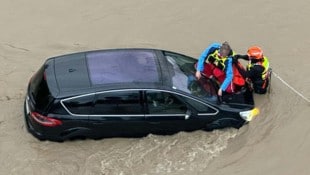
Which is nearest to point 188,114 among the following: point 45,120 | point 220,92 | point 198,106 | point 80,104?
point 198,106

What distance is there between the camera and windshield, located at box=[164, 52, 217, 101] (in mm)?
9353

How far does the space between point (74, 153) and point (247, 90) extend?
11.5ft

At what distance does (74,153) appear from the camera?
30.3 ft

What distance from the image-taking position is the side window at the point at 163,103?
896 centimetres

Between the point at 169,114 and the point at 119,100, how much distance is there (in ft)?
3.05

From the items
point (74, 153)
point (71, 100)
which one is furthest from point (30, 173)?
point (71, 100)

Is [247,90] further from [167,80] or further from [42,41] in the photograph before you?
[42,41]

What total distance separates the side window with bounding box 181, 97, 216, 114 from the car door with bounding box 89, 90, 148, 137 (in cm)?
83

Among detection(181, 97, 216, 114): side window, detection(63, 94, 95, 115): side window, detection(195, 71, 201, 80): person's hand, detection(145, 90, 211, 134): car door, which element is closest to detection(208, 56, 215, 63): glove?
detection(195, 71, 201, 80): person's hand

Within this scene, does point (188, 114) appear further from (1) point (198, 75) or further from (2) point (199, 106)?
(1) point (198, 75)

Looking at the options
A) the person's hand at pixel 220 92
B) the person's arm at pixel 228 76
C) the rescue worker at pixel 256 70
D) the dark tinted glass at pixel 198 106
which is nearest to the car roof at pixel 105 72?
the dark tinted glass at pixel 198 106

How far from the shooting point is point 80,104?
8.81 m

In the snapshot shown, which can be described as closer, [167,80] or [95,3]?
[167,80]

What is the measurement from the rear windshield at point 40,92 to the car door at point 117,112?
781 mm
